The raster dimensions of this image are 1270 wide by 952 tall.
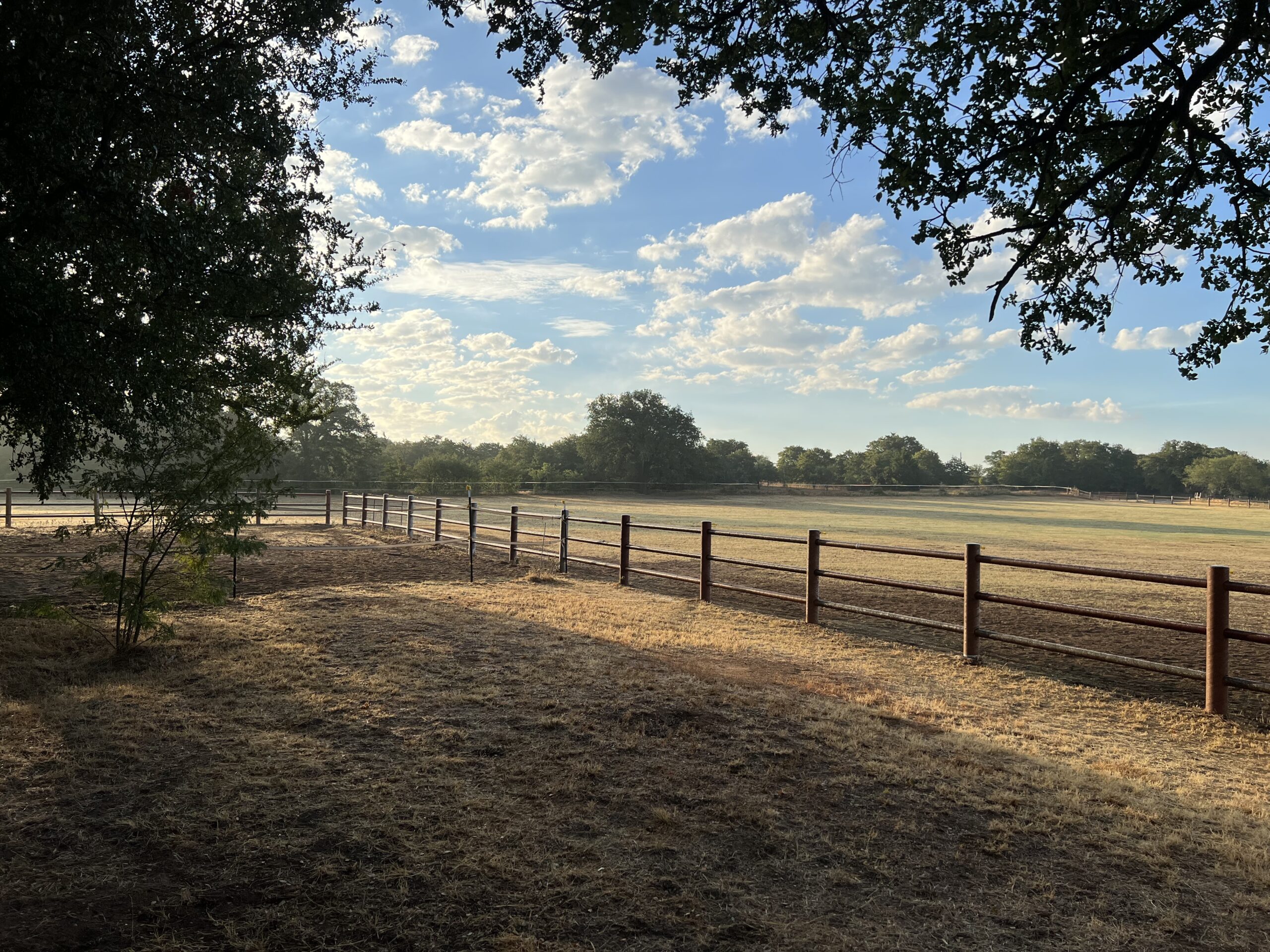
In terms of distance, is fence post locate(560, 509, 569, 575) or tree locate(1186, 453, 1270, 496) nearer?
fence post locate(560, 509, 569, 575)

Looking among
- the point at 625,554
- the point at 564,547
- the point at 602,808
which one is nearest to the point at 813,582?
the point at 625,554

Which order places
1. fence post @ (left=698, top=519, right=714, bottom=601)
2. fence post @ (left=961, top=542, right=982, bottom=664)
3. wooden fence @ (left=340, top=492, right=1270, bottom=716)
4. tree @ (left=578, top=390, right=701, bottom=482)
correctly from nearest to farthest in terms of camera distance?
wooden fence @ (left=340, top=492, right=1270, bottom=716), fence post @ (left=961, top=542, right=982, bottom=664), fence post @ (left=698, top=519, right=714, bottom=601), tree @ (left=578, top=390, right=701, bottom=482)

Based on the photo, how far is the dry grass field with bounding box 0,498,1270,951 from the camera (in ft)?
9.46

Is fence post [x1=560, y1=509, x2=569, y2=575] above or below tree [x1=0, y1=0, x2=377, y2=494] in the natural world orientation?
below

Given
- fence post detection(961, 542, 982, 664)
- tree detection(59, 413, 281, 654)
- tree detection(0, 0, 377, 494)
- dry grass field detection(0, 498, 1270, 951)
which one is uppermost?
tree detection(0, 0, 377, 494)

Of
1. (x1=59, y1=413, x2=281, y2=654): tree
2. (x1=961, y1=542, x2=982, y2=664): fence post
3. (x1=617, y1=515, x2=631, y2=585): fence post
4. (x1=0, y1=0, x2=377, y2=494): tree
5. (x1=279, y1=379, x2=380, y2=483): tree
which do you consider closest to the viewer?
(x1=0, y1=0, x2=377, y2=494): tree

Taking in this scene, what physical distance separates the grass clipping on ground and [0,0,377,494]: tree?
7.29 feet

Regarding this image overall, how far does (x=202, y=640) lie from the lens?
753cm

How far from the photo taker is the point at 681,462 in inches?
2564

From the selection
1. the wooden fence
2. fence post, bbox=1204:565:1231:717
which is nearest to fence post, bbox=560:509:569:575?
the wooden fence

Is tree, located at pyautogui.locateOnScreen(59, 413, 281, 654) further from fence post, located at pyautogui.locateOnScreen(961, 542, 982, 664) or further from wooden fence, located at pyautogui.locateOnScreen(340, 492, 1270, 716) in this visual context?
fence post, located at pyautogui.locateOnScreen(961, 542, 982, 664)

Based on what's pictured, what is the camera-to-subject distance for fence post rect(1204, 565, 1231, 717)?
5.89 metres

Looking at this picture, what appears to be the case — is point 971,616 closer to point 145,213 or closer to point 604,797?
point 604,797

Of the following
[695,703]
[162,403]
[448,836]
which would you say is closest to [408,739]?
[448,836]
